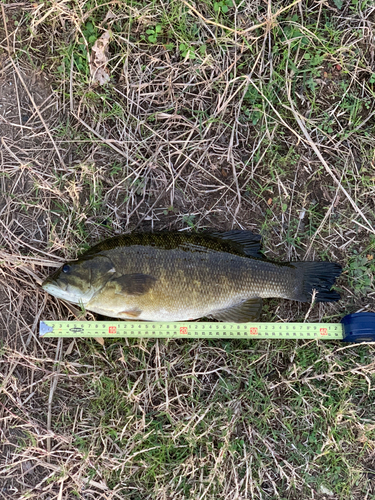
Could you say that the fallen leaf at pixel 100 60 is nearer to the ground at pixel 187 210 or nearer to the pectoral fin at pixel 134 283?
the ground at pixel 187 210

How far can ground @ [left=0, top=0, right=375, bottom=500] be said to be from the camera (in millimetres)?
3422

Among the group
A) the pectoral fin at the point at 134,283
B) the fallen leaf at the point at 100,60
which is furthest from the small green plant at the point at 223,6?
the pectoral fin at the point at 134,283

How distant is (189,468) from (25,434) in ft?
5.28

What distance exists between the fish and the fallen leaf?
171 cm

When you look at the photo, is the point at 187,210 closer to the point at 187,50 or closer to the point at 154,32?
the point at 187,50

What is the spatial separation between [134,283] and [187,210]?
3.29 ft

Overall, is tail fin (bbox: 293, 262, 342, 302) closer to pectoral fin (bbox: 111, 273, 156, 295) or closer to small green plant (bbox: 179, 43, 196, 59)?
pectoral fin (bbox: 111, 273, 156, 295)

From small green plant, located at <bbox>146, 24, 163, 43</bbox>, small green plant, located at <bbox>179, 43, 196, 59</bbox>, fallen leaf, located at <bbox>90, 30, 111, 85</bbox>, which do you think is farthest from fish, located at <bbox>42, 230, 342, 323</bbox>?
small green plant, located at <bbox>146, 24, 163, 43</bbox>

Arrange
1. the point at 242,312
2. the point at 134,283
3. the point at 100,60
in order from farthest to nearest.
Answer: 1. the point at 100,60
2. the point at 242,312
3. the point at 134,283

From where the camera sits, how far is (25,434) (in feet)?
11.3

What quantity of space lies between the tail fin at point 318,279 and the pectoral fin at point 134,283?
56.2 inches

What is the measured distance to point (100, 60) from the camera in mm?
3666

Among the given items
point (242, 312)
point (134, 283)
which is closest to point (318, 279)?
point (242, 312)

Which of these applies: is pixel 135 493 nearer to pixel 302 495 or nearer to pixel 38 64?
pixel 302 495
